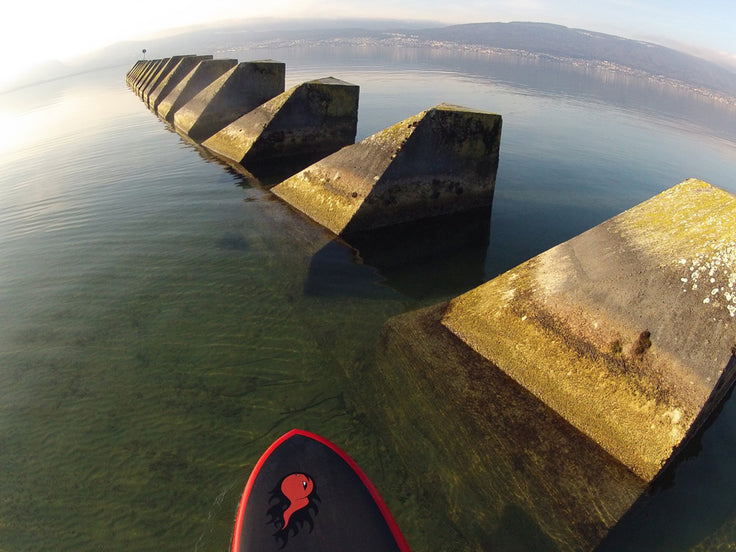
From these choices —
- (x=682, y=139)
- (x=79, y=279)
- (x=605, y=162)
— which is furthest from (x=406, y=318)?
(x=682, y=139)

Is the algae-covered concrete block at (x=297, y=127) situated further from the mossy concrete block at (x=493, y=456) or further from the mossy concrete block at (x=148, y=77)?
the mossy concrete block at (x=148, y=77)

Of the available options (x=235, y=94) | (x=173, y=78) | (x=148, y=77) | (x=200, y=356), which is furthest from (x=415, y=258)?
(x=148, y=77)

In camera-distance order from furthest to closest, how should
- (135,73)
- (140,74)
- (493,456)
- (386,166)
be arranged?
(135,73)
(140,74)
(386,166)
(493,456)

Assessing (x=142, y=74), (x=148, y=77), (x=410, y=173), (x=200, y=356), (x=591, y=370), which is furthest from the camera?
(x=142, y=74)

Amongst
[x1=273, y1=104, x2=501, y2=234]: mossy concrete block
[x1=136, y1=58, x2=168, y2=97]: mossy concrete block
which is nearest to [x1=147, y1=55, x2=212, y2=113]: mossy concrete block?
[x1=136, y1=58, x2=168, y2=97]: mossy concrete block

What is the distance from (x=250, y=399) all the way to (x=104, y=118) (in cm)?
3365

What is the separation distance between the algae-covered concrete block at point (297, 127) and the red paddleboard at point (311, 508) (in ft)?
44.2

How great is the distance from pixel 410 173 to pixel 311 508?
7.72 meters

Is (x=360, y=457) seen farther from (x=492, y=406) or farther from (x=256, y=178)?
(x=256, y=178)

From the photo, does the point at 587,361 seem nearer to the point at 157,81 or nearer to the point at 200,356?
the point at 200,356

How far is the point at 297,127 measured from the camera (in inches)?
611

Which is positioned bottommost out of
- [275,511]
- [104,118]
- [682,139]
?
[104,118]

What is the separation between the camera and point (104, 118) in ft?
95.5

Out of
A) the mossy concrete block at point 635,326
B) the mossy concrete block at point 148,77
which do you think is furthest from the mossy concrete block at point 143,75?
the mossy concrete block at point 635,326
